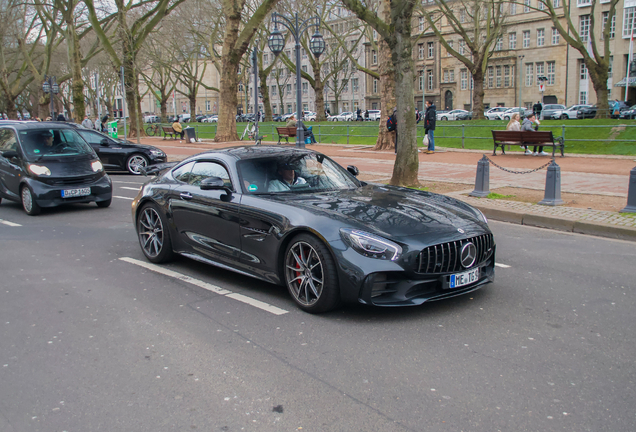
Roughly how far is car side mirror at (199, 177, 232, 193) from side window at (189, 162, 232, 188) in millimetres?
113

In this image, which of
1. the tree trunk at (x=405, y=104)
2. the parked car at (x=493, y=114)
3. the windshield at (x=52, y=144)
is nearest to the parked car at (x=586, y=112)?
the parked car at (x=493, y=114)

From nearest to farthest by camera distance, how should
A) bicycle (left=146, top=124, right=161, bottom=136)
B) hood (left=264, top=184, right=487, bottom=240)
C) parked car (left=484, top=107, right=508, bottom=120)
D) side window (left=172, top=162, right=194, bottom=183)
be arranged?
1. hood (left=264, top=184, right=487, bottom=240)
2. side window (left=172, top=162, right=194, bottom=183)
3. bicycle (left=146, top=124, right=161, bottom=136)
4. parked car (left=484, top=107, right=508, bottom=120)

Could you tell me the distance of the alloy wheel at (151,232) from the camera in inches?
269

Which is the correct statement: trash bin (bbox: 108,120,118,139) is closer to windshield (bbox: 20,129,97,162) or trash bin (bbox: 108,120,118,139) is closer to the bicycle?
the bicycle

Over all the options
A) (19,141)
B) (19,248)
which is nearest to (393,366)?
(19,248)

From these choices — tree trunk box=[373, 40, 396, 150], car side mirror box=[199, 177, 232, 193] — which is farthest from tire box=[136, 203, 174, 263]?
tree trunk box=[373, 40, 396, 150]

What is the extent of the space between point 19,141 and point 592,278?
32.4 feet

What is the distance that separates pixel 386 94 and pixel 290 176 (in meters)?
17.7

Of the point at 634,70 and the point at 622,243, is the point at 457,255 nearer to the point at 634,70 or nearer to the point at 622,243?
the point at 622,243

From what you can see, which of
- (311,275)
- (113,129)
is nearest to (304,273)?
(311,275)

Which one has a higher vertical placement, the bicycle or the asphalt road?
the bicycle

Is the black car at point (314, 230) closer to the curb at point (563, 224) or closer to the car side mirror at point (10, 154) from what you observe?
the curb at point (563, 224)

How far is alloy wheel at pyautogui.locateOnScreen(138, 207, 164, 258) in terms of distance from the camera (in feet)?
22.5

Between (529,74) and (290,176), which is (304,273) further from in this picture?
(529,74)
